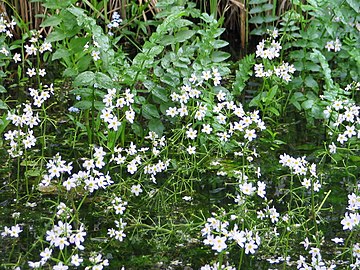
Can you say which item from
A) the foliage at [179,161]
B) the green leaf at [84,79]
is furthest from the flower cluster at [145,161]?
the green leaf at [84,79]

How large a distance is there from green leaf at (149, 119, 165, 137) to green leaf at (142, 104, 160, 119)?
0.03m

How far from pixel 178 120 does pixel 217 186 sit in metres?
→ 0.55

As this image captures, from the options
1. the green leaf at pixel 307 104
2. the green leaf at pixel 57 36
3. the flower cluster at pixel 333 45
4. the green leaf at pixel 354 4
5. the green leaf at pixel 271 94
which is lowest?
the green leaf at pixel 307 104

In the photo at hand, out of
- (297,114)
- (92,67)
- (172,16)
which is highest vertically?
(172,16)

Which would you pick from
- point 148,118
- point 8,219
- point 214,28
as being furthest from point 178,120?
point 8,219

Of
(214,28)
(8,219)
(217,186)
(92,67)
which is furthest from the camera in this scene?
(92,67)

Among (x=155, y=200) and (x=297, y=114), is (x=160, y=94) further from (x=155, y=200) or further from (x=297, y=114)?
(x=297, y=114)

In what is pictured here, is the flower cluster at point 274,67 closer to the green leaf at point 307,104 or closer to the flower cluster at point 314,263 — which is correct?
the green leaf at point 307,104

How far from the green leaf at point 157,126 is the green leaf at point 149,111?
0.03 m

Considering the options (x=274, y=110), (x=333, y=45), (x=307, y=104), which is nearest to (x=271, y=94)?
(x=274, y=110)

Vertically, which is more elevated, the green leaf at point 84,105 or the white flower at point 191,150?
the green leaf at point 84,105

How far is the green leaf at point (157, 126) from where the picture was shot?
4.39 meters

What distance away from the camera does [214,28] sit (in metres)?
4.55

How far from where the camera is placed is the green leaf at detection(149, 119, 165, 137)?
4387 mm
